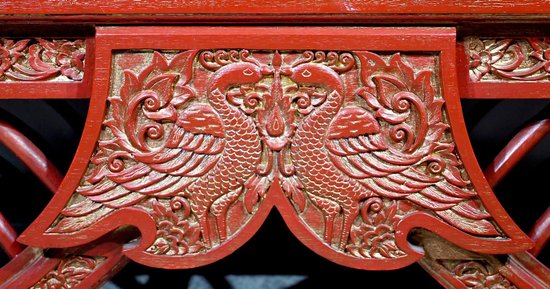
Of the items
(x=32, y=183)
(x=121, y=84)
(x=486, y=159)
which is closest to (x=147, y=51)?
(x=121, y=84)

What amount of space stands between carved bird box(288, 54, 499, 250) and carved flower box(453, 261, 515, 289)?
6 cm

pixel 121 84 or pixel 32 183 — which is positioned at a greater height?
pixel 121 84

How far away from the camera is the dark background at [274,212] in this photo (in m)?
0.85

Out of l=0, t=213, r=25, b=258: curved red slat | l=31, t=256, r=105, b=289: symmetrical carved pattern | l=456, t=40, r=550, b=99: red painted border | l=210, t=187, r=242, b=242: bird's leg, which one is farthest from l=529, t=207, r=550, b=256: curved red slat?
l=0, t=213, r=25, b=258: curved red slat

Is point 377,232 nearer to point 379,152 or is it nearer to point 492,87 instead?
point 379,152

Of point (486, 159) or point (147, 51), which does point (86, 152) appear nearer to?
point (147, 51)

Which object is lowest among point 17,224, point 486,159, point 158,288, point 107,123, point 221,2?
point 158,288

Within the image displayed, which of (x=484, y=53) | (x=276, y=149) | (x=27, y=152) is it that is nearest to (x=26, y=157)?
(x=27, y=152)

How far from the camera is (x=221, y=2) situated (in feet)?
1.74

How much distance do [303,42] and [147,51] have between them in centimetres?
18

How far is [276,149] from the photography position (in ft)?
1.87

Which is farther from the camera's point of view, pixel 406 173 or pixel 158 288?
pixel 158 288

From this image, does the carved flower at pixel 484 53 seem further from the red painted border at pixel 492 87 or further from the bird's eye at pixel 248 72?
the bird's eye at pixel 248 72

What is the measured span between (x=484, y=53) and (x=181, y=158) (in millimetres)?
374
